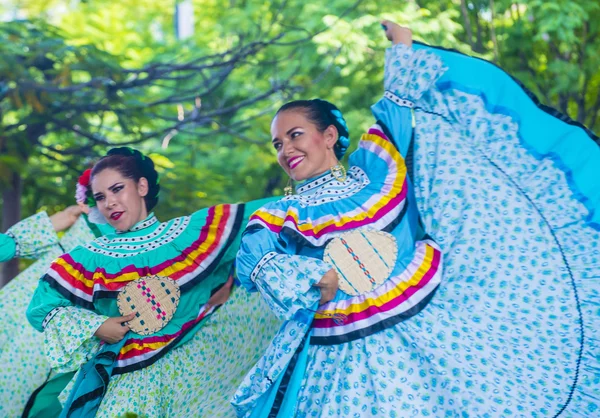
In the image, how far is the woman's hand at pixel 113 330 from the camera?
3.37 metres

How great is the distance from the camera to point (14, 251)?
12.9 feet

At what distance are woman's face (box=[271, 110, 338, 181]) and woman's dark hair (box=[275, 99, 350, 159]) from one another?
0.08ft

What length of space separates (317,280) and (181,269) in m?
1.00

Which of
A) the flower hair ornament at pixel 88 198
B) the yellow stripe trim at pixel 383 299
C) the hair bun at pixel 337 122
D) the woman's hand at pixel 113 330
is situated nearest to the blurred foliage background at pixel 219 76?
the flower hair ornament at pixel 88 198

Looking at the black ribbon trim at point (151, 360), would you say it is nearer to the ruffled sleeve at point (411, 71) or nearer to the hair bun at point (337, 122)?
the hair bun at point (337, 122)

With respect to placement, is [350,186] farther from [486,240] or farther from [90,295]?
[90,295]

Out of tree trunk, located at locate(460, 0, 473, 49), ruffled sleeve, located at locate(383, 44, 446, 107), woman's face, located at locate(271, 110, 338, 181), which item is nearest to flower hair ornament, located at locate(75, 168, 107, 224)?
woman's face, located at locate(271, 110, 338, 181)

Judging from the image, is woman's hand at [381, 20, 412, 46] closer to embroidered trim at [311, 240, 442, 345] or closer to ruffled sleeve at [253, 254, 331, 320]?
embroidered trim at [311, 240, 442, 345]

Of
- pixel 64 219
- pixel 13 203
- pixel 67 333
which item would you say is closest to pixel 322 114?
pixel 67 333

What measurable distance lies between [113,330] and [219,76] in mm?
3111

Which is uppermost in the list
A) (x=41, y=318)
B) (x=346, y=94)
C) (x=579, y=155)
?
(x=579, y=155)

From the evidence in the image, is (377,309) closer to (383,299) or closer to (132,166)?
(383,299)

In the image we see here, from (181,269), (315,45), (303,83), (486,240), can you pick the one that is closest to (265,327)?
(181,269)

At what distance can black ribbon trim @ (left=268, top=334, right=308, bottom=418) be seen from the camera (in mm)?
2801
